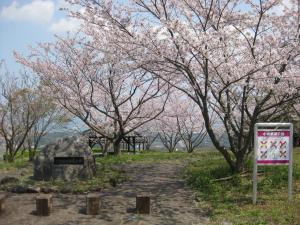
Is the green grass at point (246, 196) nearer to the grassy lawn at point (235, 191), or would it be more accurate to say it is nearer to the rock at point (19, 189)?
the grassy lawn at point (235, 191)

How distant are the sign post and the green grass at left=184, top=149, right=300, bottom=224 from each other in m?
0.41

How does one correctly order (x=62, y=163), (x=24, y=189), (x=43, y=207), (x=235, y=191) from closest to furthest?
(x=43, y=207) < (x=235, y=191) < (x=24, y=189) < (x=62, y=163)

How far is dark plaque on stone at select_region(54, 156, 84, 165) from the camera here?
10453 millimetres

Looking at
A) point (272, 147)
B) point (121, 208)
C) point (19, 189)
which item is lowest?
point (121, 208)

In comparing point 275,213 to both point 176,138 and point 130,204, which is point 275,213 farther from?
point 176,138

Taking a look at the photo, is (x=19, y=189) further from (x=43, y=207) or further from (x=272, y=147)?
(x=272, y=147)

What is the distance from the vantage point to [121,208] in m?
8.01

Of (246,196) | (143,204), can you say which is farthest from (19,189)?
(246,196)

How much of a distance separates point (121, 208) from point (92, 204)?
0.68 m

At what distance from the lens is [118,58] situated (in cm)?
1162

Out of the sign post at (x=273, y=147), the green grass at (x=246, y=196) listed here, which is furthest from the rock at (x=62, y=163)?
the sign post at (x=273, y=147)

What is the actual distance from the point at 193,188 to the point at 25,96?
15.5m

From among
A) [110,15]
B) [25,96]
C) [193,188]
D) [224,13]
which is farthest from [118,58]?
[25,96]

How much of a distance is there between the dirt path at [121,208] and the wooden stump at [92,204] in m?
0.11
